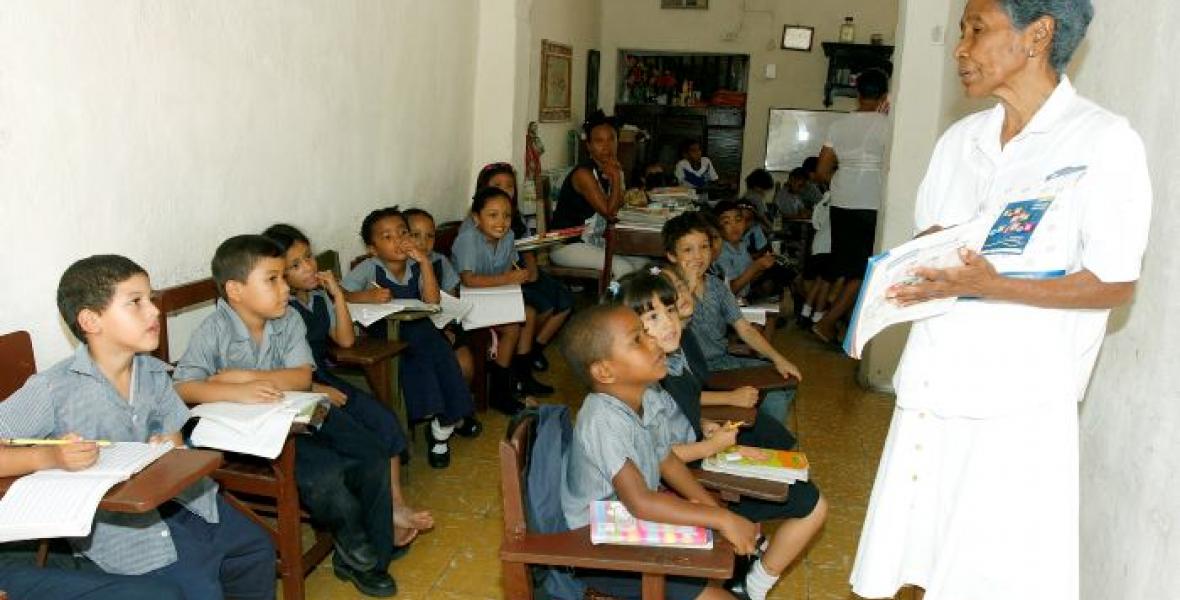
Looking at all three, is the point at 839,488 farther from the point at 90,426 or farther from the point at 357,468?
the point at 90,426

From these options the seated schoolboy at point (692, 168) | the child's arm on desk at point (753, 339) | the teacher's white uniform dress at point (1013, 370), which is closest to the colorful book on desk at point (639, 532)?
the teacher's white uniform dress at point (1013, 370)

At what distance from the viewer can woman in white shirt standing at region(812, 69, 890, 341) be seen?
5820 millimetres

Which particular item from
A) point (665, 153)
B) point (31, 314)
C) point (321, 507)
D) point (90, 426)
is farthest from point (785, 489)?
point (665, 153)

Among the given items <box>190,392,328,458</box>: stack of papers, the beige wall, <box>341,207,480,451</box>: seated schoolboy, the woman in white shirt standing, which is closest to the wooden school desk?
<box>190,392,328,458</box>: stack of papers

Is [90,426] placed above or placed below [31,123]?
below

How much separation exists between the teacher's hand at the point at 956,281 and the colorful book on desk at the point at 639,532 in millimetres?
615

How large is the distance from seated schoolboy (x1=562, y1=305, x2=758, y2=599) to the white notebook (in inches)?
74.3

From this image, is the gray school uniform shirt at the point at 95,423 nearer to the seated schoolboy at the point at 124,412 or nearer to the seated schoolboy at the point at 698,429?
the seated schoolboy at the point at 124,412

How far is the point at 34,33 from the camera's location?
2309mm

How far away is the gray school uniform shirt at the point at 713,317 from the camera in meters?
3.29

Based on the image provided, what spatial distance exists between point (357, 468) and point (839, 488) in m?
1.93

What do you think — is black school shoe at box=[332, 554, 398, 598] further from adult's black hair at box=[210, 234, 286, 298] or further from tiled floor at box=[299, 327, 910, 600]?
adult's black hair at box=[210, 234, 286, 298]

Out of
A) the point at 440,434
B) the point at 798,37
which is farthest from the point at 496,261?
the point at 798,37

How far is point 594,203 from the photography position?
209 inches
